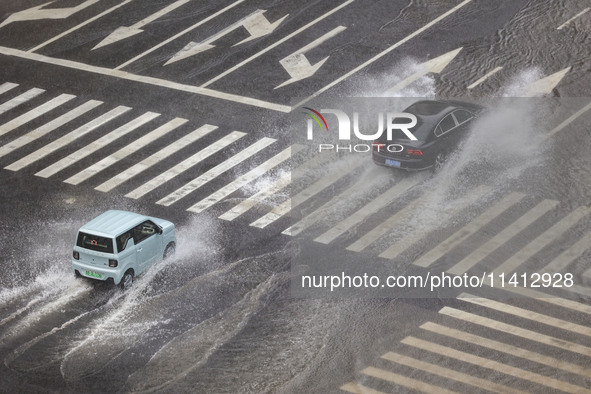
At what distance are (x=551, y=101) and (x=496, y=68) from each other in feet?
8.63

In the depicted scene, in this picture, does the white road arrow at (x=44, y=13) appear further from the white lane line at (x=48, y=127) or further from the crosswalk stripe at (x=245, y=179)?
the crosswalk stripe at (x=245, y=179)

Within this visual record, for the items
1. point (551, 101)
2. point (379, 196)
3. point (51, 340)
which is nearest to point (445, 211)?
point (379, 196)

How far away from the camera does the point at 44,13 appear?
4003 centimetres

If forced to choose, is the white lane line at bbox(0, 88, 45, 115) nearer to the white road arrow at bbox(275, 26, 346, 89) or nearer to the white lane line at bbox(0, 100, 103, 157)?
the white lane line at bbox(0, 100, 103, 157)

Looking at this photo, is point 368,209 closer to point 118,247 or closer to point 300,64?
point 118,247

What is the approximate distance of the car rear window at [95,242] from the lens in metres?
26.2

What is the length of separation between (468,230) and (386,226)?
87.8 inches

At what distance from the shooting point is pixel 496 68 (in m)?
34.6

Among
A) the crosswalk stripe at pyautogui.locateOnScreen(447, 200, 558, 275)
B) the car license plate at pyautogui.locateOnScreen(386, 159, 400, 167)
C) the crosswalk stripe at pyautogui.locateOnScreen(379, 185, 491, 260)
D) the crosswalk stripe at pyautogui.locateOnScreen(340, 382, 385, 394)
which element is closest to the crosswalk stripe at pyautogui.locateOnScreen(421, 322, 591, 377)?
the crosswalk stripe at pyautogui.locateOnScreen(447, 200, 558, 275)

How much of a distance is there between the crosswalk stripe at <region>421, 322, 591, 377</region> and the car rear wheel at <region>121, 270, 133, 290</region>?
303 inches

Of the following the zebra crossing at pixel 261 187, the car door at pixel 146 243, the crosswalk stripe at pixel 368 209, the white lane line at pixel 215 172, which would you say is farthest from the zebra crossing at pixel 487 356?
the white lane line at pixel 215 172

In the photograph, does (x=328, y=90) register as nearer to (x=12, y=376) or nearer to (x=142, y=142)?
(x=142, y=142)

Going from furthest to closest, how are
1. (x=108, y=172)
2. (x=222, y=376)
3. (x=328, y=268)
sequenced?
(x=108, y=172)
(x=328, y=268)
(x=222, y=376)

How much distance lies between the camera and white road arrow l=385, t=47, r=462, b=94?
34219 mm
